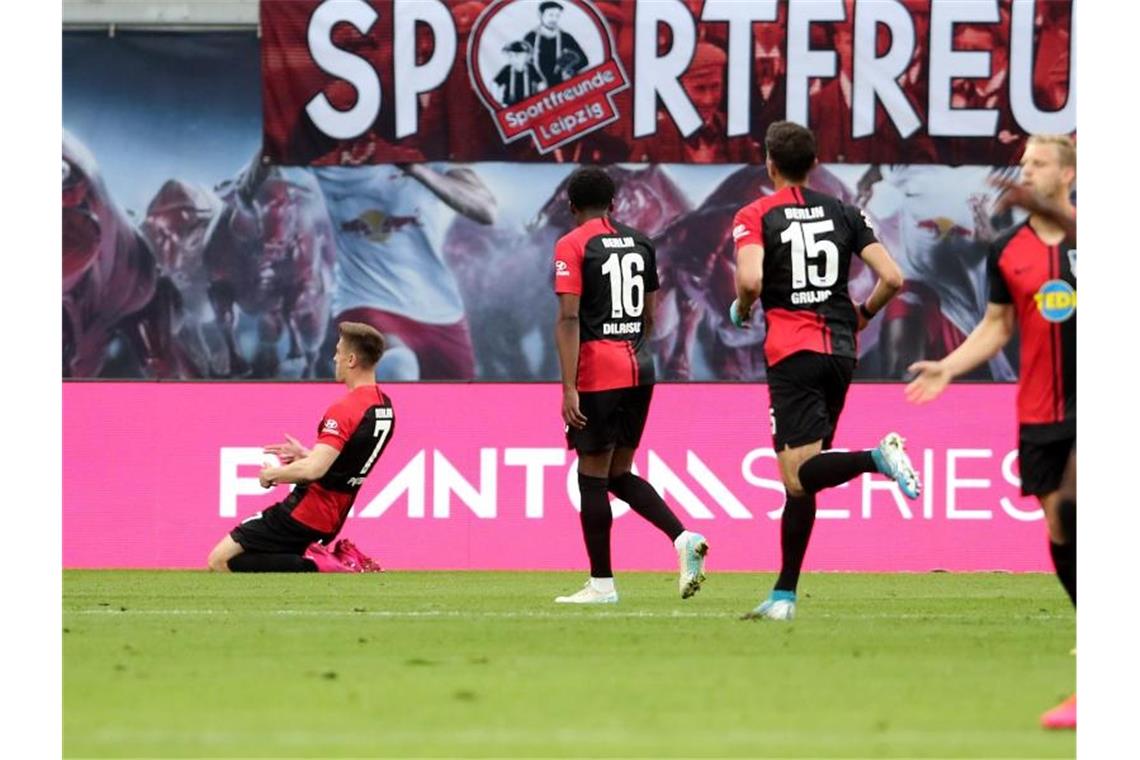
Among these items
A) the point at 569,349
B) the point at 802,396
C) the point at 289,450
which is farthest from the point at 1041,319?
the point at 289,450

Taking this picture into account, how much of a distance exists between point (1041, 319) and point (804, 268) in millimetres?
2186

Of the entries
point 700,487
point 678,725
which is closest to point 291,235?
point 700,487

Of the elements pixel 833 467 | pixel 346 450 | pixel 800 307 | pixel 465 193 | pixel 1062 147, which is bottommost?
pixel 346 450

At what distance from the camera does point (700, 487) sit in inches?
639

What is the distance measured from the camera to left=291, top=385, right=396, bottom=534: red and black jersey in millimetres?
13656

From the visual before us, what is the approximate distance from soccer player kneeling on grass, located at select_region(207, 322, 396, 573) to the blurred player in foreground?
633 cm

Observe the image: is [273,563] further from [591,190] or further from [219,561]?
[591,190]

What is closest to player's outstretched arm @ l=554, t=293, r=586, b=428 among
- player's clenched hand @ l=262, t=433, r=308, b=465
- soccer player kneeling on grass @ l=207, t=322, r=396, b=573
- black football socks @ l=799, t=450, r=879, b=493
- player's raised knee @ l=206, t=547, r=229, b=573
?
black football socks @ l=799, t=450, r=879, b=493

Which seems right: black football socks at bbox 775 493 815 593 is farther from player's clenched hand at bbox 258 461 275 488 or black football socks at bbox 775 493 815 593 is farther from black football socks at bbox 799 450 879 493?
player's clenched hand at bbox 258 461 275 488

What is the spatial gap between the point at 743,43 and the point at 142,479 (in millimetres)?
5908

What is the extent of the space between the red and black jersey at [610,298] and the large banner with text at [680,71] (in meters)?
7.67

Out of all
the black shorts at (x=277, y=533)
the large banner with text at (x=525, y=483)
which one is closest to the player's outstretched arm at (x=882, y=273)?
the black shorts at (x=277, y=533)

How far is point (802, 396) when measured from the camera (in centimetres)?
957
